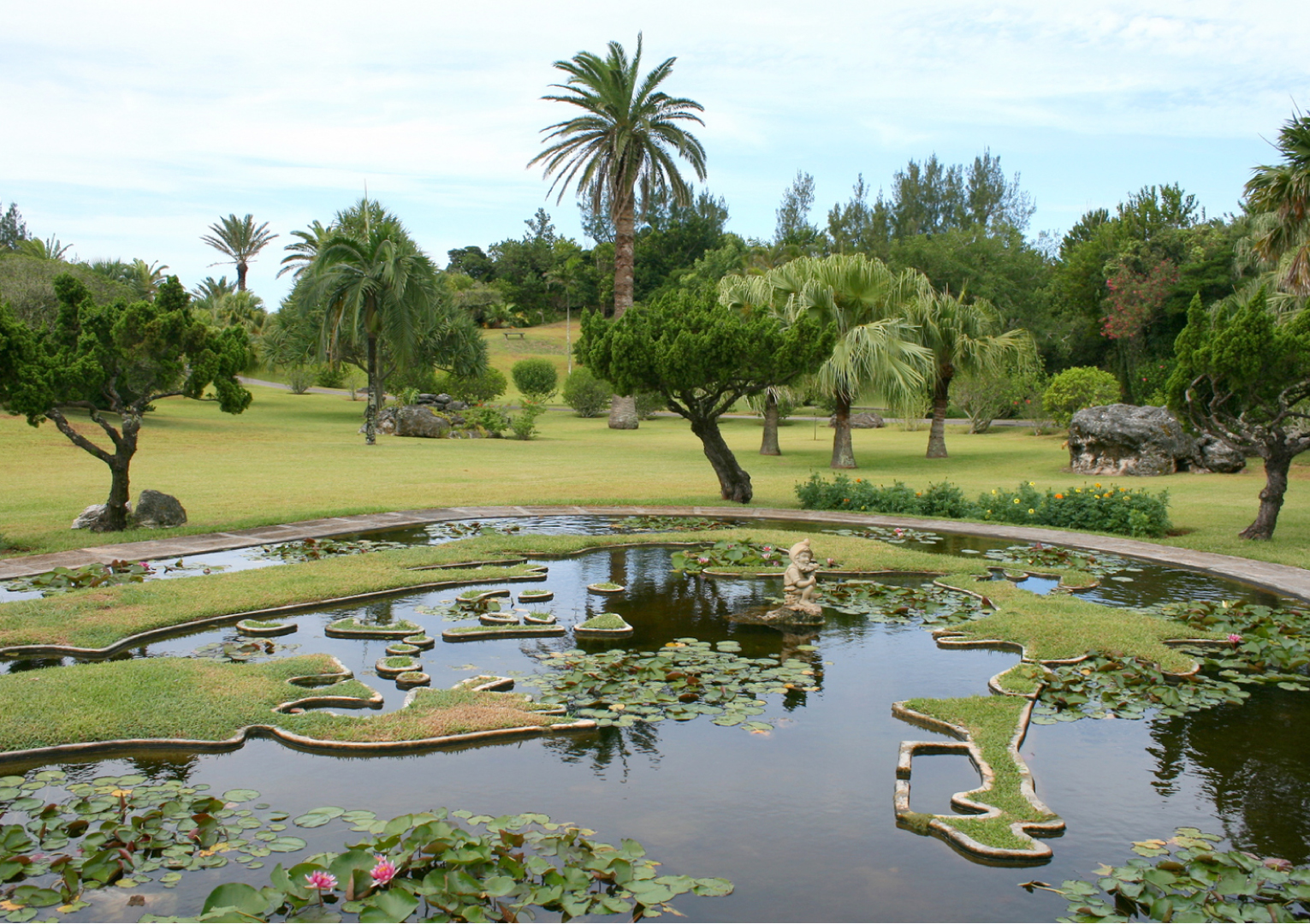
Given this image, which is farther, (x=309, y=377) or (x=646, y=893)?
(x=309, y=377)

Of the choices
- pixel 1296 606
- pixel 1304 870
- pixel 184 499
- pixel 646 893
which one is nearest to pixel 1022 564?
pixel 1296 606

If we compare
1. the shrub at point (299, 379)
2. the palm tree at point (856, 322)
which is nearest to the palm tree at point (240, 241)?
the shrub at point (299, 379)

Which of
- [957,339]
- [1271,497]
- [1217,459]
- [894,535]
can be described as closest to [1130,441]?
[1217,459]

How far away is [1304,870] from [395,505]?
12.9 m

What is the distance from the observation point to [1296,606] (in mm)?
8680

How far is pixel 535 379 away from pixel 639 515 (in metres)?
31.7

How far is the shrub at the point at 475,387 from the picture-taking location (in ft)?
139

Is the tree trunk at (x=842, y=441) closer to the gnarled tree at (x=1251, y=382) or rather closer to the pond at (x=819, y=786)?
the gnarled tree at (x=1251, y=382)

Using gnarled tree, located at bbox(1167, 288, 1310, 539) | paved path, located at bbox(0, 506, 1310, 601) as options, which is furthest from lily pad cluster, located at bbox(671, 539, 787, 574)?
gnarled tree, located at bbox(1167, 288, 1310, 539)

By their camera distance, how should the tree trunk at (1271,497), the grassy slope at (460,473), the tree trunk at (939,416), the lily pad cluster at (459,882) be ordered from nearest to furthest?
the lily pad cluster at (459,882)
the tree trunk at (1271,497)
the grassy slope at (460,473)
the tree trunk at (939,416)

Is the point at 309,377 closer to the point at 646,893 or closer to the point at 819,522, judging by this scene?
the point at 819,522

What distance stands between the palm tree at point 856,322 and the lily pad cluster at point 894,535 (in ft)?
29.6

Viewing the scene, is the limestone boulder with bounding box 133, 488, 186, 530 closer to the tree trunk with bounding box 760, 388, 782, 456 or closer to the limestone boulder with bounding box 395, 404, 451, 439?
the tree trunk with bounding box 760, 388, 782, 456

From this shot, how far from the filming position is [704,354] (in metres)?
15.1
